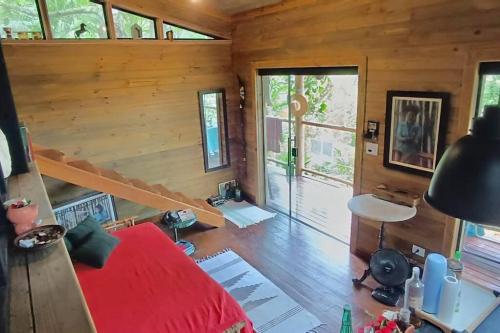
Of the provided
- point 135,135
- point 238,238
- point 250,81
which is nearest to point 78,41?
point 135,135

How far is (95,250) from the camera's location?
10.1ft

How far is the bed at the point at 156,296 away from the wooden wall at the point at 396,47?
2039mm

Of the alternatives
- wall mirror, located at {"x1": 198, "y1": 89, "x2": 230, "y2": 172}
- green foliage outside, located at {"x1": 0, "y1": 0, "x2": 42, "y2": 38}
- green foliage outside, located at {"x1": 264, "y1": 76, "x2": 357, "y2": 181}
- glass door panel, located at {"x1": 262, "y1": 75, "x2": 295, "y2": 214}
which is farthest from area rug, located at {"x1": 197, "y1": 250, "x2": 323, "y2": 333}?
green foliage outside, located at {"x1": 0, "y1": 0, "x2": 42, "y2": 38}

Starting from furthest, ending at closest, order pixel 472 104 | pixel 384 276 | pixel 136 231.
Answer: pixel 136 231 < pixel 384 276 < pixel 472 104

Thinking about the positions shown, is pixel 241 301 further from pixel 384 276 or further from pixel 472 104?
pixel 472 104

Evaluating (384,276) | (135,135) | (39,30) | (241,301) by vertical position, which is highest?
(39,30)

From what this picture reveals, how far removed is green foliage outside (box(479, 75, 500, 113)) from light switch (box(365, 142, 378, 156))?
1.05 m

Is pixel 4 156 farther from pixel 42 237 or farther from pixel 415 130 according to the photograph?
pixel 415 130

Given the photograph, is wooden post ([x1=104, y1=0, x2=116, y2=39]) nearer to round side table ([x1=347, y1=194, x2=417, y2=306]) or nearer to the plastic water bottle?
round side table ([x1=347, y1=194, x2=417, y2=306])

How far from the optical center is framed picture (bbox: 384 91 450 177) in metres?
3.04

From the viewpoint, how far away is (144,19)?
4738 millimetres

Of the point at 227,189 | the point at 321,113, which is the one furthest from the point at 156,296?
the point at 321,113

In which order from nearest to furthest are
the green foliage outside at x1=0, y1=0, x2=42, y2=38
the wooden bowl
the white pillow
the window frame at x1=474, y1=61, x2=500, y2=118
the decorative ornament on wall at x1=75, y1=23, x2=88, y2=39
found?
the wooden bowl
the white pillow
the window frame at x1=474, y1=61, x2=500, y2=118
the green foliage outside at x1=0, y1=0, x2=42, y2=38
the decorative ornament on wall at x1=75, y1=23, x2=88, y2=39

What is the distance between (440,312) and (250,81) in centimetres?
409
